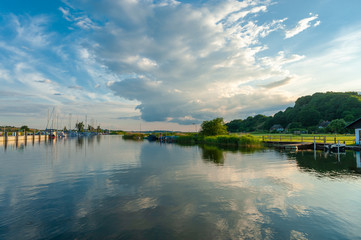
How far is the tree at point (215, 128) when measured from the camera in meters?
84.8

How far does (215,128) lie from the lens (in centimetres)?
8475

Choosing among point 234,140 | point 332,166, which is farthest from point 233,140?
point 332,166

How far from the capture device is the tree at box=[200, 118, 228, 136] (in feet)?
278

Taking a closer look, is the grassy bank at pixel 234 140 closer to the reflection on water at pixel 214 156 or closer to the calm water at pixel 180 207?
the reflection on water at pixel 214 156

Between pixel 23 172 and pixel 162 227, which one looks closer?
pixel 162 227

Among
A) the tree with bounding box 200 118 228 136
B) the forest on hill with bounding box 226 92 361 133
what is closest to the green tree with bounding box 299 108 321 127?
the forest on hill with bounding box 226 92 361 133

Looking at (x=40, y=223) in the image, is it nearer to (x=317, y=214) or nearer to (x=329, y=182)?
(x=317, y=214)

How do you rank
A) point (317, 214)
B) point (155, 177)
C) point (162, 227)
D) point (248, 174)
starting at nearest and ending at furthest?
point (162, 227) < point (317, 214) < point (155, 177) < point (248, 174)

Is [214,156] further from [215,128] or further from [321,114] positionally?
[321,114]

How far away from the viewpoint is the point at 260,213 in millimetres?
11359

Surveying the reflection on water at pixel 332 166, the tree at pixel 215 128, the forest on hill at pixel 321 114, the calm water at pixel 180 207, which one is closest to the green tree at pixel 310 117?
the forest on hill at pixel 321 114

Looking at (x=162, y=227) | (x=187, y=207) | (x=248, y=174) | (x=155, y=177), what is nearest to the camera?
(x=162, y=227)

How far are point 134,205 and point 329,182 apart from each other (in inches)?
710

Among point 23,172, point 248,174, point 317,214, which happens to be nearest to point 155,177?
point 248,174
